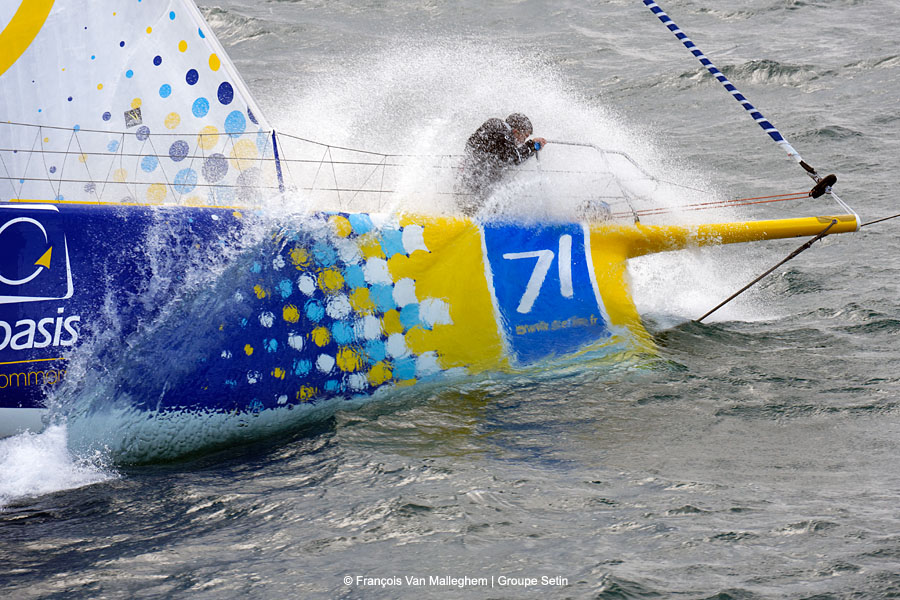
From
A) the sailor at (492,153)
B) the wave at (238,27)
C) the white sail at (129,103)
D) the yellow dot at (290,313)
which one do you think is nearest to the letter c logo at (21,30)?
the white sail at (129,103)

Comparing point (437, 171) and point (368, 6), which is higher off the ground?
point (368, 6)

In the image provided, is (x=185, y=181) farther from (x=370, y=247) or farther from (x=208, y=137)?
(x=370, y=247)

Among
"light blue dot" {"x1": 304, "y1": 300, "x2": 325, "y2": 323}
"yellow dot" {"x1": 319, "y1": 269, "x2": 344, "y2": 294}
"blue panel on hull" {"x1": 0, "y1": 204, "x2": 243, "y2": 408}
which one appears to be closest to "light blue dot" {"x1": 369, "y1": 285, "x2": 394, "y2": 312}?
"yellow dot" {"x1": 319, "y1": 269, "x2": 344, "y2": 294}

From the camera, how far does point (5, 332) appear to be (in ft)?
16.9

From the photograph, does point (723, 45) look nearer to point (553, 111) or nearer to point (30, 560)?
point (553, 111)

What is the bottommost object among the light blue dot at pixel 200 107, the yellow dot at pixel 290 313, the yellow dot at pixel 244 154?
the yellow dot at pixel 290 313

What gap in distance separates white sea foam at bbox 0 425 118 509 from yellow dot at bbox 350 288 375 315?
1.63m

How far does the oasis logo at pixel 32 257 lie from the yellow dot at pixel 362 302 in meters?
1.56

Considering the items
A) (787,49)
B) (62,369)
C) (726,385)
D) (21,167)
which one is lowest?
(726,385)

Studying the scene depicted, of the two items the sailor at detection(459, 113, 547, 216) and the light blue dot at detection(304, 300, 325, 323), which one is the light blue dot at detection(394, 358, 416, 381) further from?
the sailor at detection(459, 113, 547, 216)

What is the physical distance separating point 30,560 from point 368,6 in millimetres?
14082

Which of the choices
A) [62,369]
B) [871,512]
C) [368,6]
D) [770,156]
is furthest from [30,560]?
[368,6]

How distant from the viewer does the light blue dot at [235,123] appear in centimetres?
707

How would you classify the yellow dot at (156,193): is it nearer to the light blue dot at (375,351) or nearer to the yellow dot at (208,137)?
the yellow dot at (208,137)
